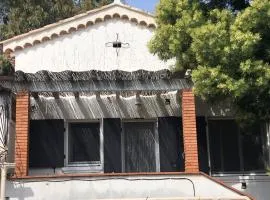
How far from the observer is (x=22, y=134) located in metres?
14.5

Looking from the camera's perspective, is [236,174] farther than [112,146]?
Yes

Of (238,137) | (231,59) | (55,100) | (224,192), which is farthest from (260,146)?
(55,100)

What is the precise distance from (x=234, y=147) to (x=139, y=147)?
2944mm

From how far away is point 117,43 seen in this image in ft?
56.3

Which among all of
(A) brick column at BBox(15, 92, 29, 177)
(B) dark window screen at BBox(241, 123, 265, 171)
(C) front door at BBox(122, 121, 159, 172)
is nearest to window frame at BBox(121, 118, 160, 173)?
(C) front door at BBox(122, 121, 159, 172)

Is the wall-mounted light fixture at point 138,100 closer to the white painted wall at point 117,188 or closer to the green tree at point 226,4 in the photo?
the white painted wall at point 117,188

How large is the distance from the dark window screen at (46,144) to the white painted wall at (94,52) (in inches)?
70.2

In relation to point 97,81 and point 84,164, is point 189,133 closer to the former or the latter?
point 97,81

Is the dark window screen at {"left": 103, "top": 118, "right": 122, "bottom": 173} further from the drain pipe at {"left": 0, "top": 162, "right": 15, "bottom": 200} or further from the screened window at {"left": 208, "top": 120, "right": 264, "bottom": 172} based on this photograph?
the drain pipe at {"left": 0, "top": 162, "right": 15, "bottom": 200}

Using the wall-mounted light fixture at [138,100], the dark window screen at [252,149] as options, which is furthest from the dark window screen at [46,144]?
the dark window screen at [252,149]

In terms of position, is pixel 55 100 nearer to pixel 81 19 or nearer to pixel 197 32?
pixel 81 19

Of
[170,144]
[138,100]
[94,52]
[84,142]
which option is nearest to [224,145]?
[170,144]

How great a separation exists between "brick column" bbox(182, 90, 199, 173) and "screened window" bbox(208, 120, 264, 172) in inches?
80.5

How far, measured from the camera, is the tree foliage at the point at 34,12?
3093 cm
